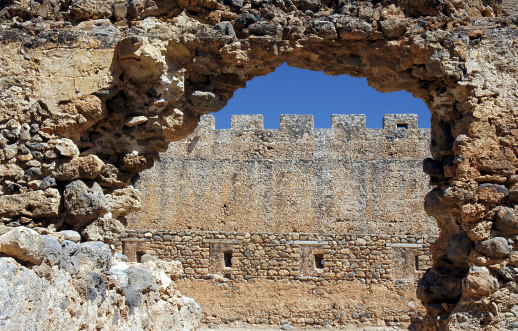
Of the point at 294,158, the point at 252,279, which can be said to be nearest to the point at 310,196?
the point at 294,158

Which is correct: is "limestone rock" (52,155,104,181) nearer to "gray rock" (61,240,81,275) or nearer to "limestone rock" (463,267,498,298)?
"gray rock" (61,240,81,275)

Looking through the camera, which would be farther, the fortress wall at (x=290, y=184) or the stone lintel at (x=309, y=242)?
the fortress wall at (x=290, y=184)

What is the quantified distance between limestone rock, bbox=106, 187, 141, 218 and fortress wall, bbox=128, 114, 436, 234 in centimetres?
947

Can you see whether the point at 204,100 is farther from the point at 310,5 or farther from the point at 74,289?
the point at 74,289

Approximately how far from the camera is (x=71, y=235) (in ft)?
15.3

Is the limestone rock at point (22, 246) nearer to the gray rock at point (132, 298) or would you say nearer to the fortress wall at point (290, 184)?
the gray rock at point (132, 298)

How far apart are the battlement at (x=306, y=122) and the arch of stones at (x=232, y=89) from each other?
10919 mm

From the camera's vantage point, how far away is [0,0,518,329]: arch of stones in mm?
4617

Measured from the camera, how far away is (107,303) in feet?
12.8

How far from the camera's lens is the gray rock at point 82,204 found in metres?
4.79

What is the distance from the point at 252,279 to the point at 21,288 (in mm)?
11358

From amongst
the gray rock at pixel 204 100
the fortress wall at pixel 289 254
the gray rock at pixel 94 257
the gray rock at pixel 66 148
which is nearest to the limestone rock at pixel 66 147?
the gray rock at pixel 66 148

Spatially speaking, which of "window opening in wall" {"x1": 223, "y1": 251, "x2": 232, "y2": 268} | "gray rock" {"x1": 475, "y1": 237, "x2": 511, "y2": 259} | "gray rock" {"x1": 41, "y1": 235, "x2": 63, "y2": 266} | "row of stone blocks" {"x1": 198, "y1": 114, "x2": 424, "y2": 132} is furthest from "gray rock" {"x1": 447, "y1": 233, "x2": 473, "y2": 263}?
"row of stone blocks" {"x1": 198, "y1": 114, "x2": 424, "y2": 132}

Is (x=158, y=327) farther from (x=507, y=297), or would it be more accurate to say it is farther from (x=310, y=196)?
(x=310, y=196)
